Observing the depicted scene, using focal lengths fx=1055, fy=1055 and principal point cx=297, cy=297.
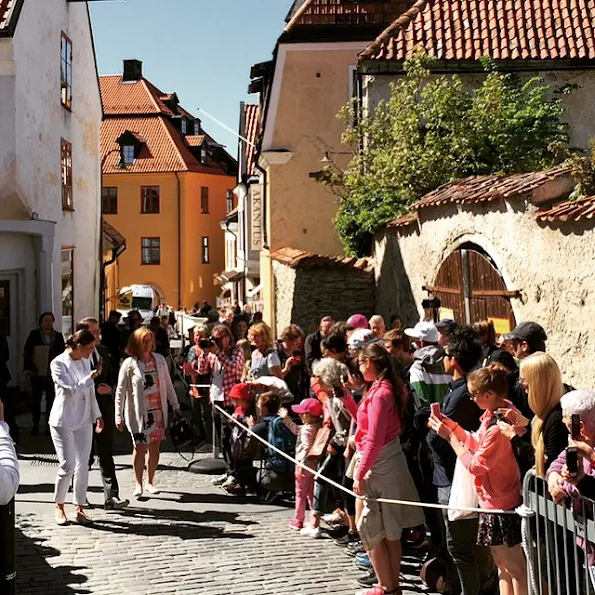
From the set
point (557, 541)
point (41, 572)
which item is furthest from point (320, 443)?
point (557, 541)

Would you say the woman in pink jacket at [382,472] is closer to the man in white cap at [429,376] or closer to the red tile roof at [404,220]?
the man in white cap at [429,376]

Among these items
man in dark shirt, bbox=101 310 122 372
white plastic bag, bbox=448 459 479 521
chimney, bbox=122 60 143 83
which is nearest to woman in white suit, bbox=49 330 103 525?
white plastic bag, bbox=448 459 479 521

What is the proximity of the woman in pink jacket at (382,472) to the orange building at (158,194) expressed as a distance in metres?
50.9

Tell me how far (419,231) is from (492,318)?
3.33 m

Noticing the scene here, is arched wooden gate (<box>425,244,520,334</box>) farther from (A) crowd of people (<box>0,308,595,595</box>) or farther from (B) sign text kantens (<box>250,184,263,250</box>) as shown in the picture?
(B) sign text kantens (<box>250,184,263,250</box>)

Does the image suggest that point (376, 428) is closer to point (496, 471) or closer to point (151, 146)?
point (496, 471)

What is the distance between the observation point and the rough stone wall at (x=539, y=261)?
10.0 m

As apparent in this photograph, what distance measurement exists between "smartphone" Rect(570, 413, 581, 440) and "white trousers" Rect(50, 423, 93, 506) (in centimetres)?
568

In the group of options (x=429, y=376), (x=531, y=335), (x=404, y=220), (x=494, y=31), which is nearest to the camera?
(x=531, y=335)

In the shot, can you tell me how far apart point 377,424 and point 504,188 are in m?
5.53

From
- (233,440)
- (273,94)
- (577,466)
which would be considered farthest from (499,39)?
(577,466)

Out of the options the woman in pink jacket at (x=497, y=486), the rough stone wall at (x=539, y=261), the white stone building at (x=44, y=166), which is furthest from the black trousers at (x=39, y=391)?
the woman in pink jacket at (x=497, y=486)

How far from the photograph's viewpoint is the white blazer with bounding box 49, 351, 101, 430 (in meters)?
9.59

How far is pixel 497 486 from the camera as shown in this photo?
6.10 meters
